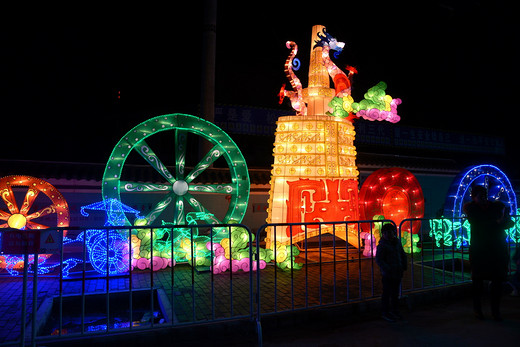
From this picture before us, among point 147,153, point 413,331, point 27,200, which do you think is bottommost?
point 413,331

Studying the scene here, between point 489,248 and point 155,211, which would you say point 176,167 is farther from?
point 489,248

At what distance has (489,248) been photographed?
5.23m

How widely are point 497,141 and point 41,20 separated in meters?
23.2

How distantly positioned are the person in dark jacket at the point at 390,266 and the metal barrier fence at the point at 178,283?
20 cm

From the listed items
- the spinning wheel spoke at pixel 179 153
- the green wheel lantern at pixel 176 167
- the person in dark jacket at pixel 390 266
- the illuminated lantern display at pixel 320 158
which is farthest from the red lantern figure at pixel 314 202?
the person in dark jacket at pixel 390 266

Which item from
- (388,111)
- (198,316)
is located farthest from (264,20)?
(198,316)

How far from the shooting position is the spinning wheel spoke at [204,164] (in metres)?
9.01

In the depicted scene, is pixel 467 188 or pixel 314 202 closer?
pixel 314 202

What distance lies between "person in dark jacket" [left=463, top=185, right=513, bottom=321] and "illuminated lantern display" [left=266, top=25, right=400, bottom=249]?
384cm

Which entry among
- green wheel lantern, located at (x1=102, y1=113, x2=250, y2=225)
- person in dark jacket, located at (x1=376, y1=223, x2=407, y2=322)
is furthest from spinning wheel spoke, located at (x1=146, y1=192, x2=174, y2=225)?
person in dark jacket, located at (x1=376, y1=223, x2=407, y2=322)

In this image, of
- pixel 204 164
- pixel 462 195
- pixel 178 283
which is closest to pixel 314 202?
pixel 204 164

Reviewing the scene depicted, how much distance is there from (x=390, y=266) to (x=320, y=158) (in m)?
4.38

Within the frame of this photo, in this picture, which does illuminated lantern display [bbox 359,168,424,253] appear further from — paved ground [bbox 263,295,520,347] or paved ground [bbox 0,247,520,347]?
paved ground [bbox 263,295,520,347]

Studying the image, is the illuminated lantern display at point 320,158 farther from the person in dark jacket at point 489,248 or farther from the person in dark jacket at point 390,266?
the person in dark jacket at point 489,248
